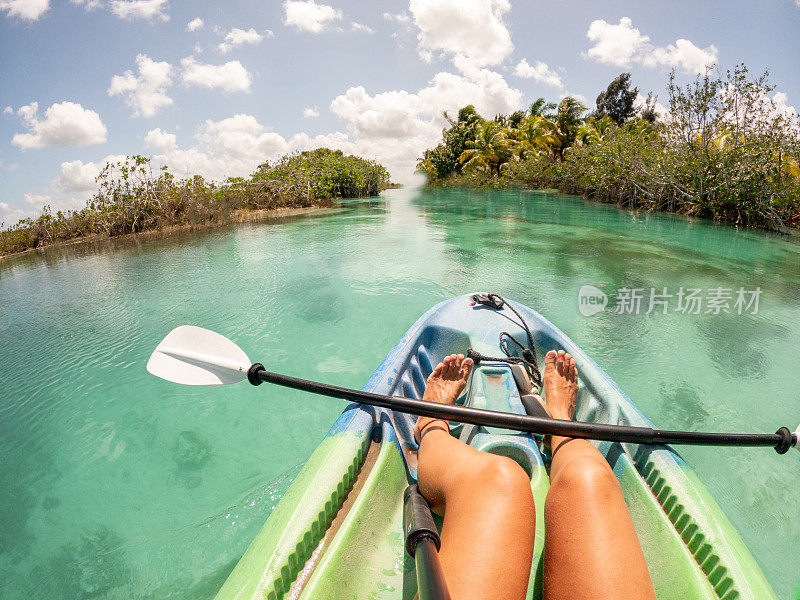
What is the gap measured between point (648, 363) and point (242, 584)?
3.91 m

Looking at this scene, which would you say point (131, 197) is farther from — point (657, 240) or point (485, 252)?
point (657, 240)

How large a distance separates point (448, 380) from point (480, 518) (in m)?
1.24

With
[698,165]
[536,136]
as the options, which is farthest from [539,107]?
[698,165]

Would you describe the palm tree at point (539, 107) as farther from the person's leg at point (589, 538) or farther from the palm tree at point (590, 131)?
the person's leg at point (589, 538)

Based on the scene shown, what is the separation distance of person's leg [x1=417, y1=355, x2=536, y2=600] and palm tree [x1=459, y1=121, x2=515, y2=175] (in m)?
33.3

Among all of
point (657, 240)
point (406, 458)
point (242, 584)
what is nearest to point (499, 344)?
point (406, 458)

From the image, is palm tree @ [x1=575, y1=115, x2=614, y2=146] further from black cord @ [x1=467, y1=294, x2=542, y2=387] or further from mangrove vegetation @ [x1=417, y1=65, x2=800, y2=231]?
black cord @ [x1=467, y1=294, x2=542, y2=387]

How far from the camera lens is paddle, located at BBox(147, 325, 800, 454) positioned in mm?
1436

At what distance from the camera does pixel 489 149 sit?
32.1m

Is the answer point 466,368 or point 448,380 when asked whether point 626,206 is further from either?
point 448,380

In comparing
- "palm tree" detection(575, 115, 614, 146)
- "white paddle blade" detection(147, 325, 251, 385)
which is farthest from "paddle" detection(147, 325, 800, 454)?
"palm tree" detection(575, 115, 614, 146)

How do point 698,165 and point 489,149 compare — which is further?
point 489,149

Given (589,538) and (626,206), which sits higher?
(626,206)

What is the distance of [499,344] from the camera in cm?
288
